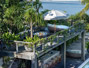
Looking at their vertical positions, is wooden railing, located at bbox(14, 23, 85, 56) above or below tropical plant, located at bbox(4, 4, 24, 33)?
below

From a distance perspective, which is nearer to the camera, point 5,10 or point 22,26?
point 22,26

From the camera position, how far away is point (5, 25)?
964cm

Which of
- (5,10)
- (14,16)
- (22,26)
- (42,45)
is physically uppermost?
(5,10)

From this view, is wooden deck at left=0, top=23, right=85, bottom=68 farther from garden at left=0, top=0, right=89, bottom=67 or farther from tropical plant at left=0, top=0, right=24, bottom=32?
tropical plant at left=0, top=0, right=24, bottom=32

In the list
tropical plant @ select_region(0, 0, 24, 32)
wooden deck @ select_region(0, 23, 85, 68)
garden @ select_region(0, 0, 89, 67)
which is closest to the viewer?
wooden deck @ select_region(0, 23, 85, 68)

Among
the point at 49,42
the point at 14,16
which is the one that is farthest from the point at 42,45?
the point at 14,16

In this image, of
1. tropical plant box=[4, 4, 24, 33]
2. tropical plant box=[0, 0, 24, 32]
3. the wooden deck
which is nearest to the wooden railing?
the wooden deck

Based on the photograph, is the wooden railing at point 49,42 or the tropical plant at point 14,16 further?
the tropical plant at point 14,16

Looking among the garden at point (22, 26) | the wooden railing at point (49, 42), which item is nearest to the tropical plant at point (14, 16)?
the garden at point (22, 26)

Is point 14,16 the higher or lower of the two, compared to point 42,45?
higher

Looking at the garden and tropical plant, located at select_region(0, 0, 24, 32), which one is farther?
tropical plant, located at select_region(0, 0, 24, 32)

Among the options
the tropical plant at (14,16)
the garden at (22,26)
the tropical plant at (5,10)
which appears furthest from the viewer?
the tropical plant at (5,10)

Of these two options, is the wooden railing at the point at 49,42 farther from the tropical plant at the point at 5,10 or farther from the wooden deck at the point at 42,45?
the tropical plant at the point at 5,10

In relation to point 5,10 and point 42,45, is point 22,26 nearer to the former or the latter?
point 5,10
